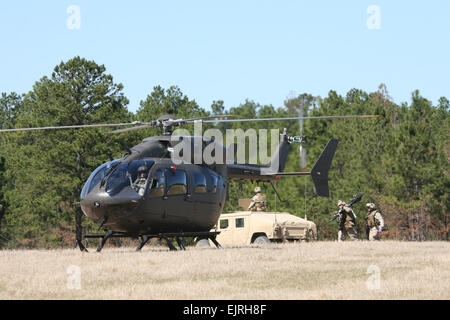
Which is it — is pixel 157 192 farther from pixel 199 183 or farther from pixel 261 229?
pixel 261 229

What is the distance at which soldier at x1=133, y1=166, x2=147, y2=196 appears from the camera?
17.2 meters

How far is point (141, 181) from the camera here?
56.6 ft

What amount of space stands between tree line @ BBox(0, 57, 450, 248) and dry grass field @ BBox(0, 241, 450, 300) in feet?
86.7

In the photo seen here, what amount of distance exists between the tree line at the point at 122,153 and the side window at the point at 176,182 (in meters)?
24.4

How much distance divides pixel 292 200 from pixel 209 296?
135 ft

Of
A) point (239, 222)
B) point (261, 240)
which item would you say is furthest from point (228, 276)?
point (239, 222)

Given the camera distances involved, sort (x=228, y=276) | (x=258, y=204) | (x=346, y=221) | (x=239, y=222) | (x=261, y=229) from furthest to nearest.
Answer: (x=258, y=204) < (x=346, y=221) < (x=239, y=222) < (x=261, y=229) < (x=228, y=276)

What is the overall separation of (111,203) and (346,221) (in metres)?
11.8

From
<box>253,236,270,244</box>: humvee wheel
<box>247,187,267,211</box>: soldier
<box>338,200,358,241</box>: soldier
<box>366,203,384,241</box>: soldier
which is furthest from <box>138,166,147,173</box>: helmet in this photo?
<box>366,203,384,241</box>: soldier

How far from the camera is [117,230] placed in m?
18.0

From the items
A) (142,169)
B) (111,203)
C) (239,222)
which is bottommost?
(239,222)

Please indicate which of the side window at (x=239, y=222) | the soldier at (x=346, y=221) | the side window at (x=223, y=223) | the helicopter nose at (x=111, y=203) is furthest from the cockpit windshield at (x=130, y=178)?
the soldier at (x=346, y=221)

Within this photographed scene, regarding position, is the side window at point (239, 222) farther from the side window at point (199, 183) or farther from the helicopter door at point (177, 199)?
the helicopter door at point (177, 199)

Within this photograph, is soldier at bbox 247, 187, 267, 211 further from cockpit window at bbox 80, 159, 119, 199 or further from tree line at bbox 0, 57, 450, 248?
tree line at bbox 0, 57, 450, 248
